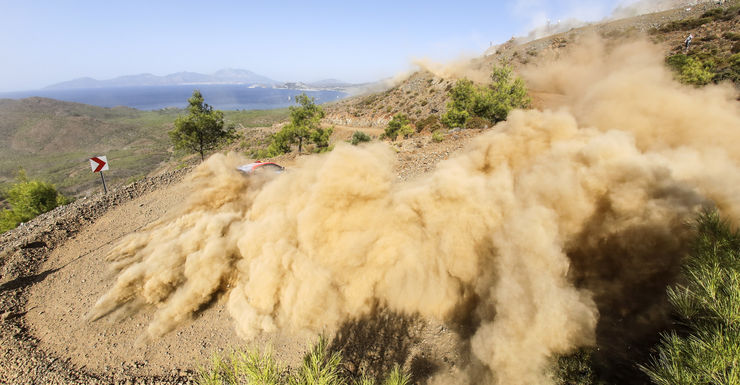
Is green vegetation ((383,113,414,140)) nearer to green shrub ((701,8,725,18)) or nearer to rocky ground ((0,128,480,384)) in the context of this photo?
rocky ground ((0,128,480,384))

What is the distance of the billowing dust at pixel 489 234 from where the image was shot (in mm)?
5184

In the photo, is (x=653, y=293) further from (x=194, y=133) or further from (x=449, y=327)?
(x=194, y=133)

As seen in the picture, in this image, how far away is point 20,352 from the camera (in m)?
6.17

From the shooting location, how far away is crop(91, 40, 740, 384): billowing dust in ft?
17.0

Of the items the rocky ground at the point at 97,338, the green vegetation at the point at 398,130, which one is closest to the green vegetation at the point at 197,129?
the rocky ground at the point at 97,338

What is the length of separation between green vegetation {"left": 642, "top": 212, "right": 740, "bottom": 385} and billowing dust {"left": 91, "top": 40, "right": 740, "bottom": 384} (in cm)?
57

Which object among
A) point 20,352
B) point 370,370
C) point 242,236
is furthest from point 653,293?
point 20,352

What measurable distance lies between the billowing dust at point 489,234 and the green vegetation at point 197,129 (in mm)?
14090

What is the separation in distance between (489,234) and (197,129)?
21.3m

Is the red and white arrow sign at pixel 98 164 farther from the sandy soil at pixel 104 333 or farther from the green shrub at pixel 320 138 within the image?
the green shrub at pixel 320 138

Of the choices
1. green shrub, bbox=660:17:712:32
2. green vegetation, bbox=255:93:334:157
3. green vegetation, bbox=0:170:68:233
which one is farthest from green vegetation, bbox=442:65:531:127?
green vegetation, bbox=0:170:68:233

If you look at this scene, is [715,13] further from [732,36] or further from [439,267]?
[439,267]

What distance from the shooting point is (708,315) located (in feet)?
12.9

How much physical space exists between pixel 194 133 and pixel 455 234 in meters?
20.7
